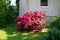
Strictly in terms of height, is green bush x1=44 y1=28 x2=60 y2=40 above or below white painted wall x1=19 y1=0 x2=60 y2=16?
below

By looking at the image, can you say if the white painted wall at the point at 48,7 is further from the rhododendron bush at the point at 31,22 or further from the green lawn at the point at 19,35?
the green lawn at the point at 19,35

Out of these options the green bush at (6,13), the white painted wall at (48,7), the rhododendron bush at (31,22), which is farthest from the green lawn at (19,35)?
the white painted wall at (48,7)

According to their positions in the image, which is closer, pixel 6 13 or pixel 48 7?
pixel 48 7

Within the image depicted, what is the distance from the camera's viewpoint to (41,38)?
12.5 metres

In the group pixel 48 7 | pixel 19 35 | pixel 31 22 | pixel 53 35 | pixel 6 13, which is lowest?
pixel 19 35

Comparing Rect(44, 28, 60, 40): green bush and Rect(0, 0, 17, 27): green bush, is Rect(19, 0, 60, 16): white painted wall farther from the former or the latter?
Rect(44, 28, 60, 40): green bush

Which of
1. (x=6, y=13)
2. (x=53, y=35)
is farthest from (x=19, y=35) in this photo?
(x=6, y=13)

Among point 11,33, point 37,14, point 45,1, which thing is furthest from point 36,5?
point 11,33

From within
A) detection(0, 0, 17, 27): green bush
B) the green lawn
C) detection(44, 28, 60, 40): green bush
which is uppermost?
detection(0, 0, 17, 27): green bush

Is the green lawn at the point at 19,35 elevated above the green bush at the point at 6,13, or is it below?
below

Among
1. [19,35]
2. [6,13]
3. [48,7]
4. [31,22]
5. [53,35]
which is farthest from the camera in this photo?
[6,13]

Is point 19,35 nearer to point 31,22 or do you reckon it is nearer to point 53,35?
point 31,22

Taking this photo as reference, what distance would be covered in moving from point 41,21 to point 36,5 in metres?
2.27

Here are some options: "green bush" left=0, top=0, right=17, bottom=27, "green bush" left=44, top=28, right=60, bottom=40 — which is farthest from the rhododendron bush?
"green bush" left=44, top=28, right=60, bottom=40
